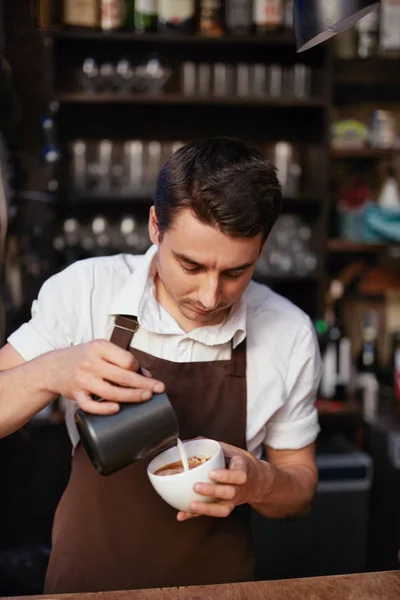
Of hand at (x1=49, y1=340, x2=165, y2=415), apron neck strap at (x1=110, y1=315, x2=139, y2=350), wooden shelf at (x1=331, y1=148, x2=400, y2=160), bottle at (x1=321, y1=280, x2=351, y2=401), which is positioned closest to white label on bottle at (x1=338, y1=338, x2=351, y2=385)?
bottle at (x1=321, y1=280, x2=351, y2=401)

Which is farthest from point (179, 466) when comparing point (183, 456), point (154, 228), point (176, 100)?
point (176, 100)

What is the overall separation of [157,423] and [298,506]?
0.52m

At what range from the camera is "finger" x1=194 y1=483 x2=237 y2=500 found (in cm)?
108

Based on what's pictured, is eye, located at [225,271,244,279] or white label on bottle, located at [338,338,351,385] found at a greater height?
eye, located at [225,271,244,279]

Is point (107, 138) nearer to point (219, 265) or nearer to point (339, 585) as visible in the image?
point (219, 265)

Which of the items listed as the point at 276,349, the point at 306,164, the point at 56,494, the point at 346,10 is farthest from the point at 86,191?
the point at 346,10

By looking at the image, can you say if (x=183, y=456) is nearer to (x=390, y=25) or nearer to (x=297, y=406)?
(x=297, y=406)

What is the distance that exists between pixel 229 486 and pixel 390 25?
2.99 metres

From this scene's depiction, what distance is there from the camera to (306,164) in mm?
3705

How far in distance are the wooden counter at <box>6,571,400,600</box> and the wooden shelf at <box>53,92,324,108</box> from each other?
101 inches

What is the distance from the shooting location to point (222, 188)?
1.18 m

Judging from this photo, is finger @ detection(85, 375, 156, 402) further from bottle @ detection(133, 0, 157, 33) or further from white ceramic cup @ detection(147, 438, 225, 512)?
bottle @ detection(133, 0, 157, 33)

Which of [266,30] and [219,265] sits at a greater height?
[266,30]

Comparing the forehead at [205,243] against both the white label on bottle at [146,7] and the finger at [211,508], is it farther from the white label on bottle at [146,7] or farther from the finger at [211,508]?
the white label on bottle at [146,7]
